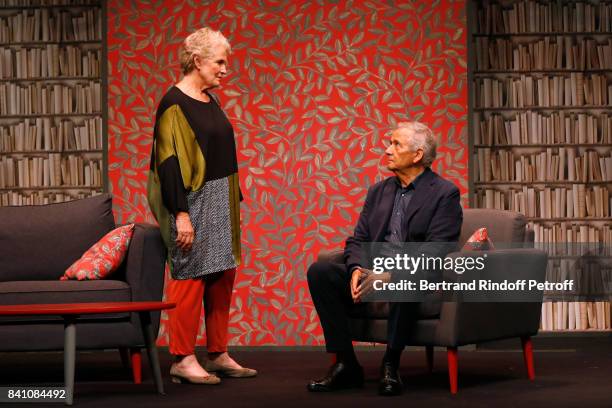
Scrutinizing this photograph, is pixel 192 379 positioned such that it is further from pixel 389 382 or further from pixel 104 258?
pixel 389 382

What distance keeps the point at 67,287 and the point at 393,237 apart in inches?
60.4

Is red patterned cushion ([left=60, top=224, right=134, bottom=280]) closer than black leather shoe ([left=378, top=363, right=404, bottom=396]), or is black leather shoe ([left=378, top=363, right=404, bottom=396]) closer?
black leather shoe ([left=378, top=363, right=404, bottom=396])

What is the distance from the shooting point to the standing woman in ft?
14.2

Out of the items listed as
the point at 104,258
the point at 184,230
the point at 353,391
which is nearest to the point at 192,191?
the point at 184,230

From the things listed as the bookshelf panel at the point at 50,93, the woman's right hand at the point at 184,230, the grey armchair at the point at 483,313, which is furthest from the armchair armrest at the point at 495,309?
the bookshelf panel at the point at 50,93

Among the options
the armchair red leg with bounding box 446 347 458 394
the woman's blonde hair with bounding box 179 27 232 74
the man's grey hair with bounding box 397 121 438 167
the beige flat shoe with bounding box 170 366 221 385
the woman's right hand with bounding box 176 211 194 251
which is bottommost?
the beige flat shoe with bounding box 170 366 221 385

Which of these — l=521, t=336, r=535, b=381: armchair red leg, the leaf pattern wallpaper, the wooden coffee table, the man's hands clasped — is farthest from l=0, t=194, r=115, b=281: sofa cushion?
l=521, t=336, r=535, b=381: armchair red leg

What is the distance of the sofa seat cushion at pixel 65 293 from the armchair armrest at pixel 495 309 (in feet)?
4.98

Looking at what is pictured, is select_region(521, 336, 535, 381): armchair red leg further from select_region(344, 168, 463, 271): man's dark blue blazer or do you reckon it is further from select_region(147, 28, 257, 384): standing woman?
select_region(147, 28, 257, 384): standing woman

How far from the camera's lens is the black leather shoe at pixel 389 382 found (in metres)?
3.94

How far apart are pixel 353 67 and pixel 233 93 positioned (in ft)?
2.45

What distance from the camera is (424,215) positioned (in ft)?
13.6

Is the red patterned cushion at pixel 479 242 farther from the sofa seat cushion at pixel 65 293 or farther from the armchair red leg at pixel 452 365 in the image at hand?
the sofa seat cushion at pixel 65 293

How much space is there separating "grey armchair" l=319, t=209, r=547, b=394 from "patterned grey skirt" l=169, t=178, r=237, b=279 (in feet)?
1.52
